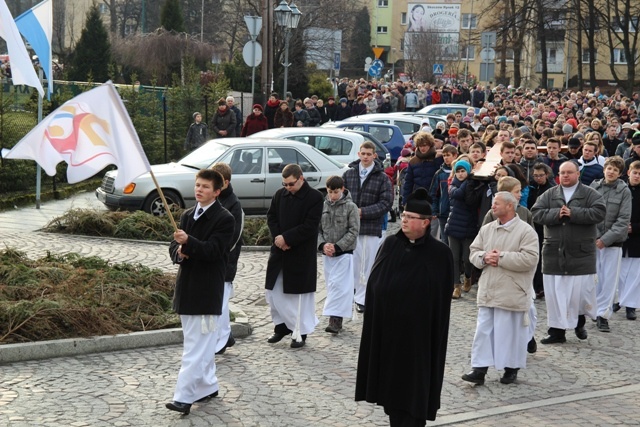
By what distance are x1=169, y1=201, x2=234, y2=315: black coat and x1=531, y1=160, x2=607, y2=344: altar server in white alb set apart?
423 cm

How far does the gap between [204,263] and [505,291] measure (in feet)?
8.95

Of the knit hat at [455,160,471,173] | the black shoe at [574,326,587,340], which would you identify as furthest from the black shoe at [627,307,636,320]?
the knit hat at [455,160,471,173]

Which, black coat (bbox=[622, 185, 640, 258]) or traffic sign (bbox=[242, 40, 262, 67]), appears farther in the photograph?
traffic sign (bbox=[242, 40, 262, 67])

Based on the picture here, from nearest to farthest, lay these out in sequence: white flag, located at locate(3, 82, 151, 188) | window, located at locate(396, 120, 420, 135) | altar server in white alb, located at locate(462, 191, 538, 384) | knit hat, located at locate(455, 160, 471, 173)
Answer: white flag, located at locate(3, 82, 151, 188), altar server in white alb, located at locate(462, 191, 538, 384), knit hat, located at locate(455, 160, 471, 173), window, located at locate(396, 120, 420, 135)

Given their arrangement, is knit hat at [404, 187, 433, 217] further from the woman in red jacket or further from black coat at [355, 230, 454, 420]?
the woman in red jacket

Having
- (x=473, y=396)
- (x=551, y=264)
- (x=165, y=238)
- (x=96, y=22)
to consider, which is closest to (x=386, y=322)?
(x=473, y=396)

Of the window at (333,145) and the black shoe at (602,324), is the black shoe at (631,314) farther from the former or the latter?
the window at (333,145)

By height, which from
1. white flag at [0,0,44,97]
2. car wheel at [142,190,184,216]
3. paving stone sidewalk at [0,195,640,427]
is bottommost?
paving stone sidewalk at [0,195,640,427]

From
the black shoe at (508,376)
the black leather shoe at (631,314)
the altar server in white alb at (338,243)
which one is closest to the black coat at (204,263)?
the black shoe at (508,376)

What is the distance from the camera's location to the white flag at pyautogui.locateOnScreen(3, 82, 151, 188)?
27.0 ft

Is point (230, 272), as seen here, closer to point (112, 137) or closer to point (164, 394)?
point (164, 394)

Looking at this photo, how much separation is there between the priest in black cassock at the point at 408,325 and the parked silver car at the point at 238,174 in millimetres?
12316

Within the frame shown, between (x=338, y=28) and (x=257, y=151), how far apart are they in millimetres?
37178

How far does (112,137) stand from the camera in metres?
8.40
